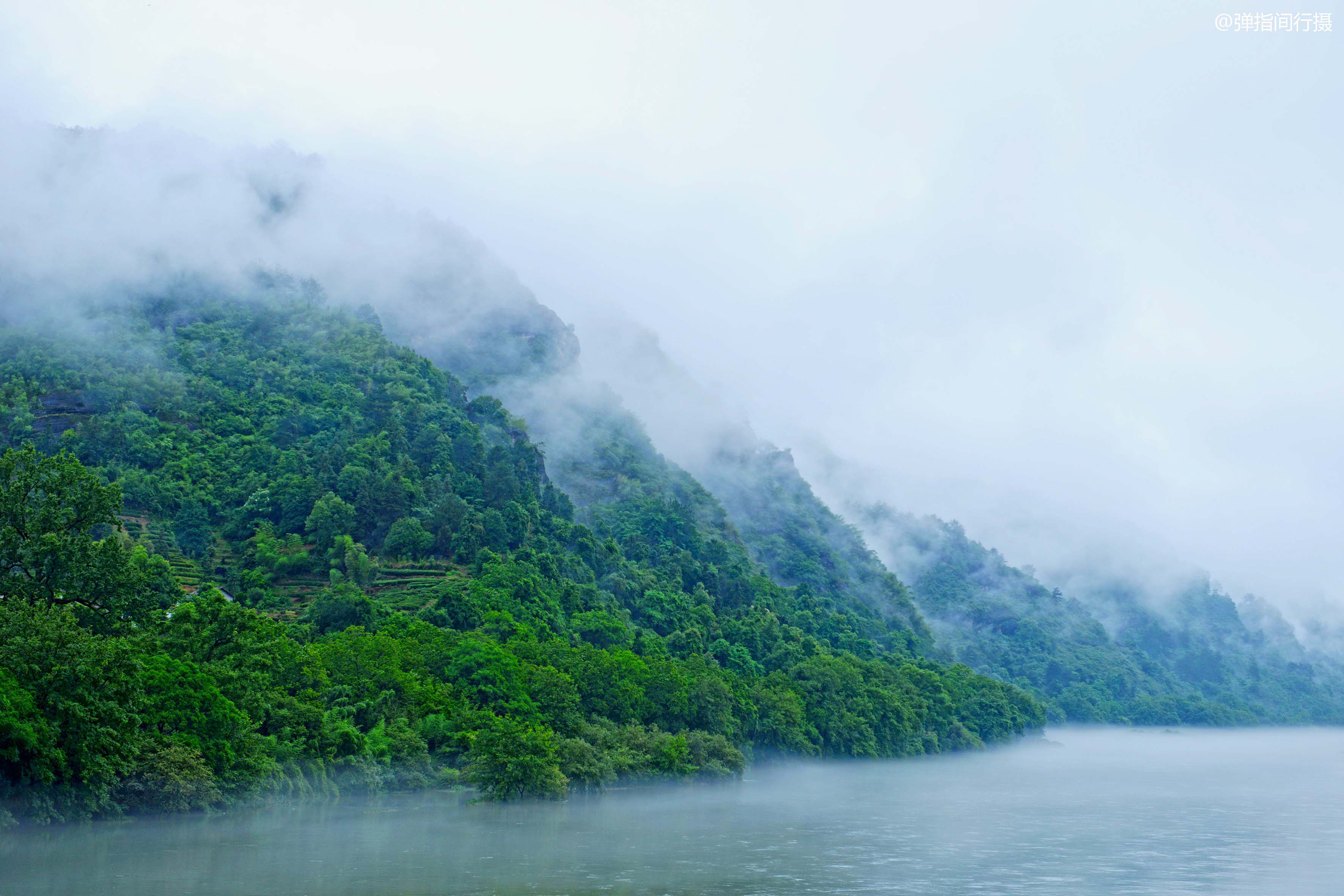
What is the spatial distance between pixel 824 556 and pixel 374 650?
385 ft

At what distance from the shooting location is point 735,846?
3988 centimetres

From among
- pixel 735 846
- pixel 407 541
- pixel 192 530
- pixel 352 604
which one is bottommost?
pixel 735 846

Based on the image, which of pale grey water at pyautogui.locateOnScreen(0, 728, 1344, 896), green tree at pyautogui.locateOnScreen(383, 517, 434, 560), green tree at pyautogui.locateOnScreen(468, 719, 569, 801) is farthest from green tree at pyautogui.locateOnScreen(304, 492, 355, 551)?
green tree at pyautogui.locateOnScreen(468, 719, 569, 801)

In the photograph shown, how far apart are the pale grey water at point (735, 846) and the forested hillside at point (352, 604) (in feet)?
8.06

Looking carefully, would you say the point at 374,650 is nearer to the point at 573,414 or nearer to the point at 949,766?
the point at 949,766

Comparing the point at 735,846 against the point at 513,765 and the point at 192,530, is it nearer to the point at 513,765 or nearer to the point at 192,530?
the point at 513,765

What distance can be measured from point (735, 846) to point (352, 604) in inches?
1428

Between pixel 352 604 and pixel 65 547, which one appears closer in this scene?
pixel 65 547

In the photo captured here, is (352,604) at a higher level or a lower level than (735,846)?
higher

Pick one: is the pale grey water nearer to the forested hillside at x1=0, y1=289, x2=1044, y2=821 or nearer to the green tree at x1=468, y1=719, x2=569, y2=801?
the green tree at x1=468, y1=719, x2=569, y2=801

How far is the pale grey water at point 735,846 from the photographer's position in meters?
31.5

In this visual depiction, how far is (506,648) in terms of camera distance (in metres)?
66.0

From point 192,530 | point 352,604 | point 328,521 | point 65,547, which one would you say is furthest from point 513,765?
point 192,530

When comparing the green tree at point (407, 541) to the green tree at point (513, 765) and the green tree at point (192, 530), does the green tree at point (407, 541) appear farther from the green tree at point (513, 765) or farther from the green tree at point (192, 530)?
the green tree at point (513, 765)
